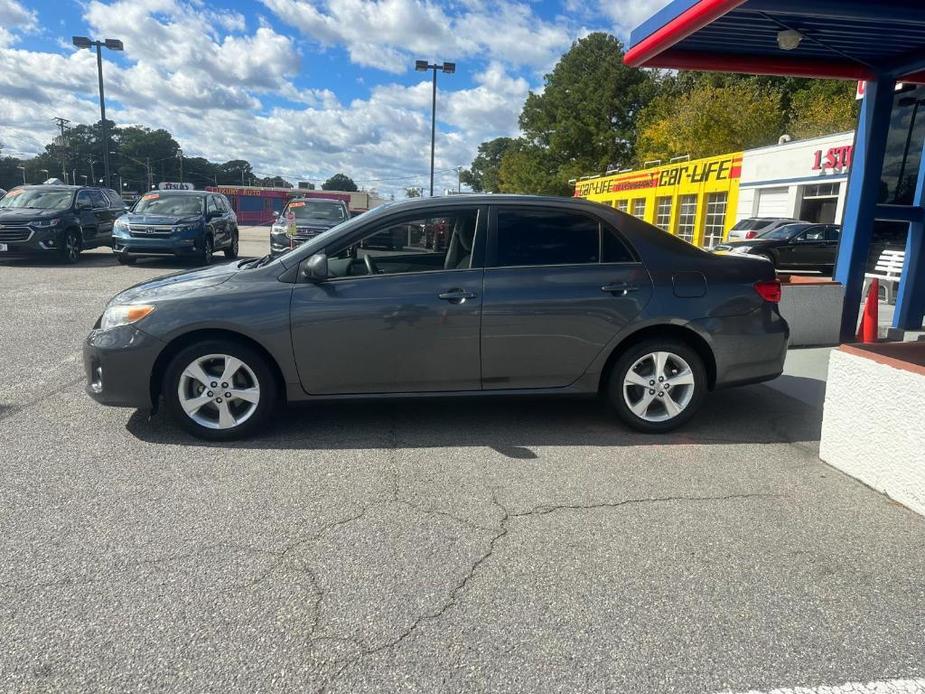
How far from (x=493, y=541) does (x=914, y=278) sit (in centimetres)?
767

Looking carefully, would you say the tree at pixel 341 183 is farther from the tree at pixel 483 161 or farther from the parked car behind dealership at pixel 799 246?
the parked car behind dealership at pixel 799 246

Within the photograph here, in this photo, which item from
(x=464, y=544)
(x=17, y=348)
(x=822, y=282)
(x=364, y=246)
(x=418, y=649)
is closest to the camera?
(x=418, y=649)

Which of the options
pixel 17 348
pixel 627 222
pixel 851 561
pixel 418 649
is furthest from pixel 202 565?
pixel 17 348

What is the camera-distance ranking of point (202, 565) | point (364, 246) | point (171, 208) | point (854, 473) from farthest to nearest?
point (171, 208) < point (364, 246) < point (854, 473) < point (202, 565)

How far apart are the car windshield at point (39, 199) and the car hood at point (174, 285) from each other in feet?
41.6

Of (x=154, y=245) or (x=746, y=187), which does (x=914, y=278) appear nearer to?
(x=154, y=245)

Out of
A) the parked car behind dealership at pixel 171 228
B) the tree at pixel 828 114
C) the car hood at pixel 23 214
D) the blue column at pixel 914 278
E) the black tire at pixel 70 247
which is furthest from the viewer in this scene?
the tree at pixel 828 114

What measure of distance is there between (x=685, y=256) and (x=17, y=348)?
651 centimetres

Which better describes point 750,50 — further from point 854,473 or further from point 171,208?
point 171,208

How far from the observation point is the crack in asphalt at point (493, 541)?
2.35 metres

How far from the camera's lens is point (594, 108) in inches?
2111

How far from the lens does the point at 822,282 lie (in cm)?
778

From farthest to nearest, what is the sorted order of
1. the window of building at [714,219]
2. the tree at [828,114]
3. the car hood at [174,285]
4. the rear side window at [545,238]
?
the tree at [828,114] → the window of building at [714,219] → the rear side window at [545,238] → the car hood at [174,285]

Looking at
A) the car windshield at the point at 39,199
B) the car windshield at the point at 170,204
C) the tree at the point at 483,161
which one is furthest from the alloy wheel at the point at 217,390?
the tree at the point at 483,161
